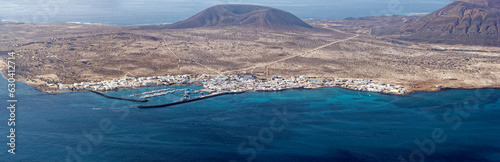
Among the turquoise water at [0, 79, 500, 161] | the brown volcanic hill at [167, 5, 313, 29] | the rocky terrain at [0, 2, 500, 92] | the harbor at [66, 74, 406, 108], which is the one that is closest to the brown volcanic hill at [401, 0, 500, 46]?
the rocky terrain at [0, 2, 500, 92]

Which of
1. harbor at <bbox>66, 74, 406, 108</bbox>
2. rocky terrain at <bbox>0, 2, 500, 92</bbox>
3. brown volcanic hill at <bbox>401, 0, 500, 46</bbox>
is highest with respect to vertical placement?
brown volcanic hill at <bbox>401, 0, 500, 46</bbox>

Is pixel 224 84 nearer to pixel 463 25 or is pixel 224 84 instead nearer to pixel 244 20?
pixel 244 20

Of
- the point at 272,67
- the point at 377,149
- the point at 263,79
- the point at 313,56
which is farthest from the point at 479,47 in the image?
the point at 377,149

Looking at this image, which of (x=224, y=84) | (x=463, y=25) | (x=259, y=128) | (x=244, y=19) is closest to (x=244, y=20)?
(x=244, y=19)

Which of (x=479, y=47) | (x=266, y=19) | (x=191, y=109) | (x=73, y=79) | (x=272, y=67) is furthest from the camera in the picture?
(x=266, y=19)

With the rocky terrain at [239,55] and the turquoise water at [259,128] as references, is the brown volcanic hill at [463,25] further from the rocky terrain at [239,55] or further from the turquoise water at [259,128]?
the turquoise water at [259,128]

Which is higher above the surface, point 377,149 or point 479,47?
point 479,47

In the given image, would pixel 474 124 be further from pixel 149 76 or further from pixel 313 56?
pixel 149 76

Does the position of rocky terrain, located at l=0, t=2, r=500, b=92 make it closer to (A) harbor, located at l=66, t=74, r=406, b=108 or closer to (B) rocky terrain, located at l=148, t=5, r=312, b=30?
(A) harbor, located at l=66, t=74, r=406, b=108
